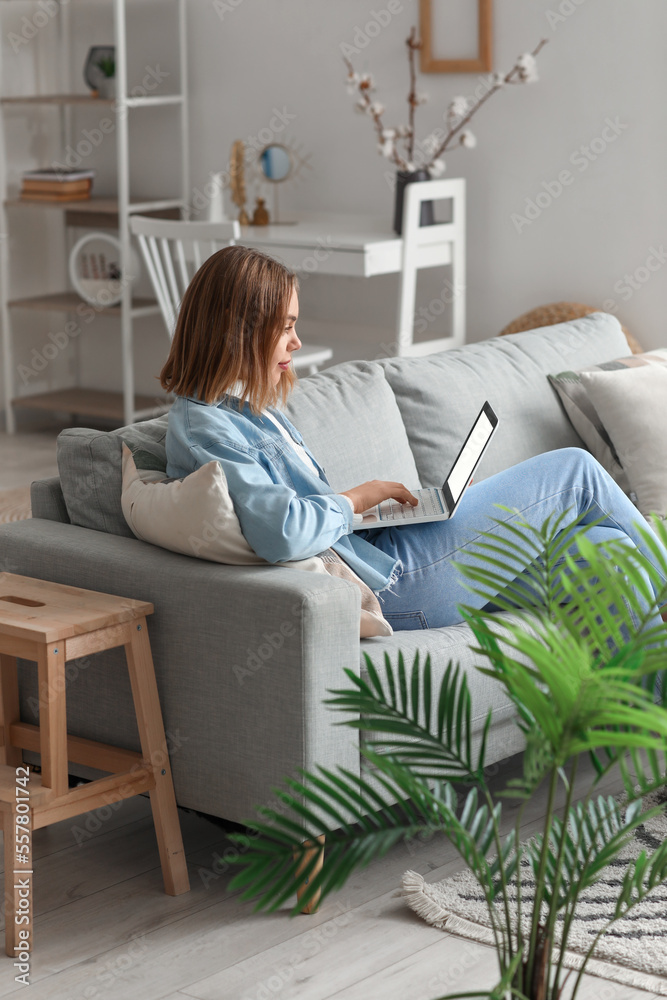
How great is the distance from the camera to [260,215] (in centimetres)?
443

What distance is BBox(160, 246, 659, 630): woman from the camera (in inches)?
73.4

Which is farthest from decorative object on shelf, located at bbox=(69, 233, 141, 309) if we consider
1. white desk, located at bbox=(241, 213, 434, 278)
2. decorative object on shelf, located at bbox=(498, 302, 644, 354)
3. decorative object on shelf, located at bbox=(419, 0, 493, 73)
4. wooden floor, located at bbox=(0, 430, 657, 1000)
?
wooden floor, located at bbox=(0, 430, 657, 1000)

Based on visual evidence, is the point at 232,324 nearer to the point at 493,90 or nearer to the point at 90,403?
the point at 493,90

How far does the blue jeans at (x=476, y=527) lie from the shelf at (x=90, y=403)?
2926mm

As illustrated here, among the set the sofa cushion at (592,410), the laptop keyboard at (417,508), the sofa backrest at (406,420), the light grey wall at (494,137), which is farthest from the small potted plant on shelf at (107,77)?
the laptop keyboard at (417,508)

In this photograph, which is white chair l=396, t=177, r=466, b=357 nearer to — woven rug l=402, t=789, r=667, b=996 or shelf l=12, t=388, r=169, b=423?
shelf l=12, t=388, r=169, b=423

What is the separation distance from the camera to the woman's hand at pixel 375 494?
6.72 ft

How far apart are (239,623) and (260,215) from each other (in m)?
2.89

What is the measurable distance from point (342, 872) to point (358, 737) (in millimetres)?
799

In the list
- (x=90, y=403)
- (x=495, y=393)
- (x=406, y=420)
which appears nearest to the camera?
(x=406, y=420)

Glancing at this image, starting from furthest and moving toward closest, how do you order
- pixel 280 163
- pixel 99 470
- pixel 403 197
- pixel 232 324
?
pixel 280 163
pixel 403 197
pixel 99 470
pixel 232 324

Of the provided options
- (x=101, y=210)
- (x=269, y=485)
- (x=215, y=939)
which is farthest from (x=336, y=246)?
(x=215, y=939)

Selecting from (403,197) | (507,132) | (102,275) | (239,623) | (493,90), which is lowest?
(239,623)

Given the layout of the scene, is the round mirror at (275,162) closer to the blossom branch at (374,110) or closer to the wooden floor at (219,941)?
the blossom branch at (374,110)
